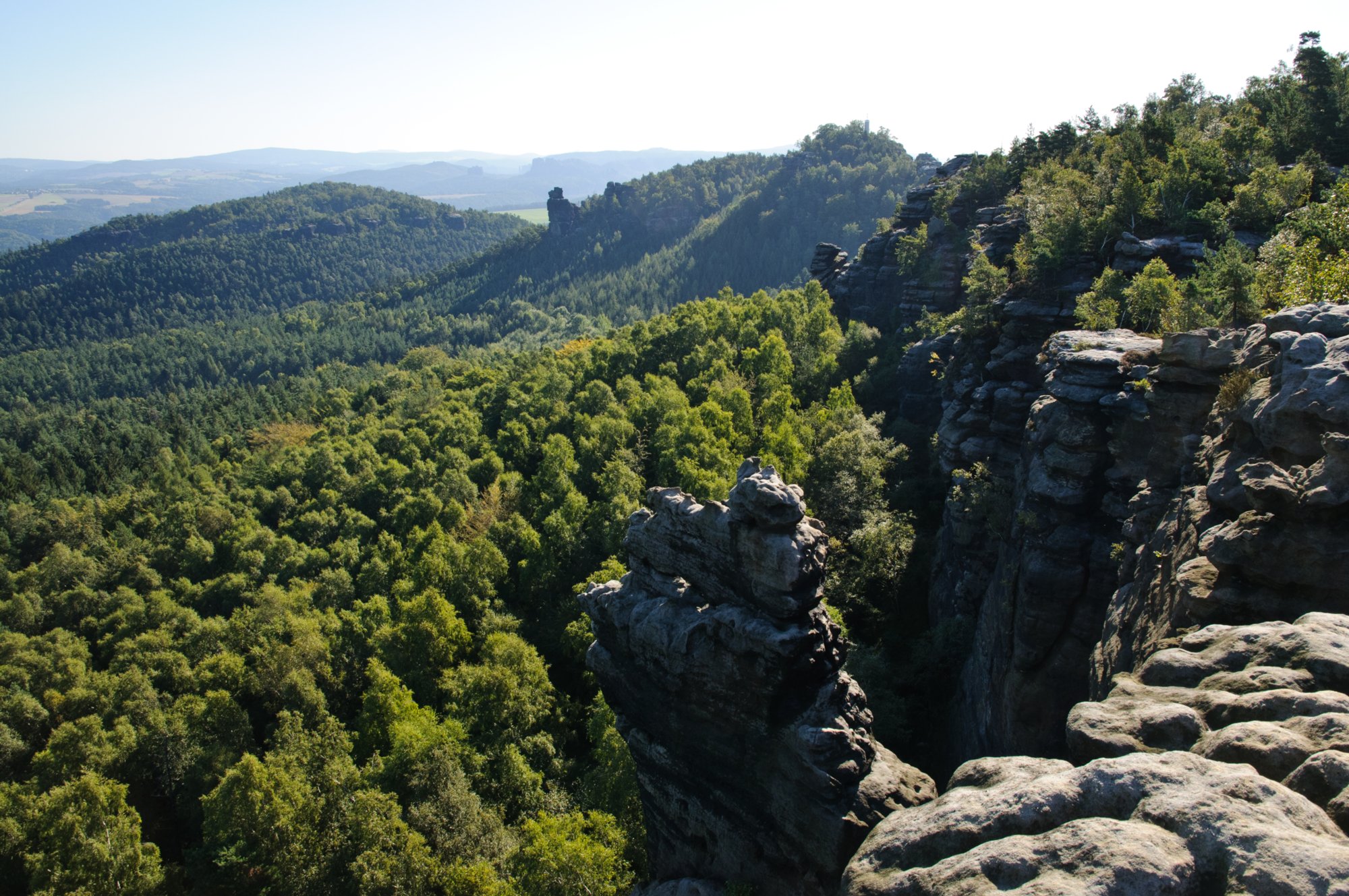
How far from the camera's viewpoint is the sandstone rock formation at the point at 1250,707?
13469 mm

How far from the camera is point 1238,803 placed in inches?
497

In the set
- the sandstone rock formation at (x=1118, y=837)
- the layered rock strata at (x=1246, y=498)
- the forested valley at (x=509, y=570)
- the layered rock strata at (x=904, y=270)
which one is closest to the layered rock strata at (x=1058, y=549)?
the layered rock strata at (x=1246, y=498)

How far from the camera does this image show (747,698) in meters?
24.0

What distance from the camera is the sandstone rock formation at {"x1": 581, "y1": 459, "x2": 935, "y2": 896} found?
22.6 m

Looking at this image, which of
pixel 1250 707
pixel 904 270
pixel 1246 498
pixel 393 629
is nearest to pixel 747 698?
pixel 1250 707

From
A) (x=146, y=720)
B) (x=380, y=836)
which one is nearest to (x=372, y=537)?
(x=146, y=720)

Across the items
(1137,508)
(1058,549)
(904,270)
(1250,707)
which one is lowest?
(1058,549)

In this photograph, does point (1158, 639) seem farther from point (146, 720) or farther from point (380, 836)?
point (146, 720)

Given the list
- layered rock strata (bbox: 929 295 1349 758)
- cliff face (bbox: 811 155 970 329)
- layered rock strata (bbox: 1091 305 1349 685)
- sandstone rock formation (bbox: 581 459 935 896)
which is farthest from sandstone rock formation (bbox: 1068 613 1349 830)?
cliff face (bbox: 811 155 970 329)

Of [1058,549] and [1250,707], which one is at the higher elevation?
[1250,707]

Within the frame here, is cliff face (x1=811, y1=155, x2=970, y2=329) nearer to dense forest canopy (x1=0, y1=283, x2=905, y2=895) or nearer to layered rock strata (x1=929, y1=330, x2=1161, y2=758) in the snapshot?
dense forest canopy (x1=0, y1=283, x2=905, y2=895)

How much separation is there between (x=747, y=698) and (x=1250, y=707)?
536 inches

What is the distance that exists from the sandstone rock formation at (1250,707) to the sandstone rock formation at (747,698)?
806 cm

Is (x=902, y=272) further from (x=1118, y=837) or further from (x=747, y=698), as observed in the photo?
(x=1118, y=837)
